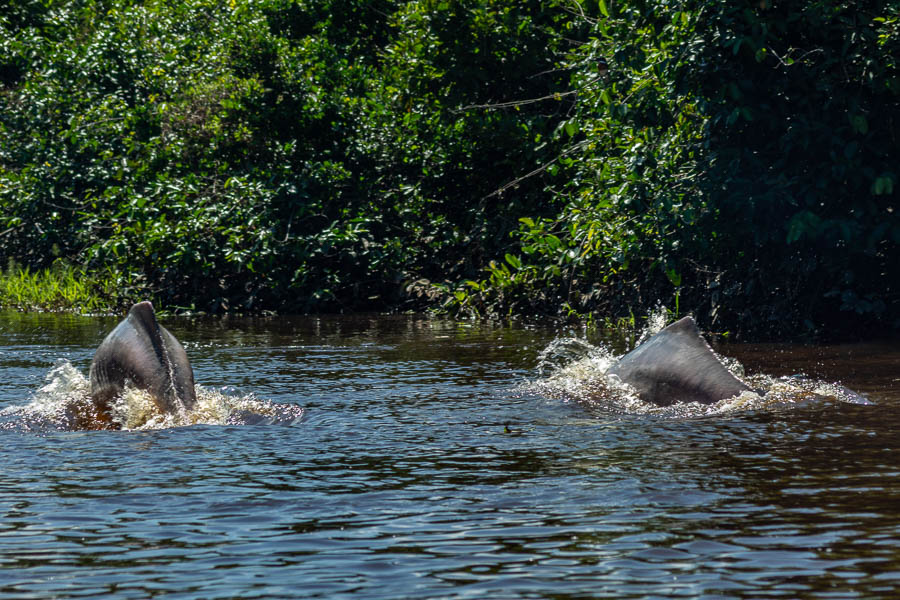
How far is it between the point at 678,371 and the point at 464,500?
10.6 feet

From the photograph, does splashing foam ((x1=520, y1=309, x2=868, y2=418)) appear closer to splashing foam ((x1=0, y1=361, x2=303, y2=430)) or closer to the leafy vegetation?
splashing foam ((x1=0, y1=361, x2=303, y2=430))

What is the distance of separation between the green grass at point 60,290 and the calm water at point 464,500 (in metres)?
Result: 9.70

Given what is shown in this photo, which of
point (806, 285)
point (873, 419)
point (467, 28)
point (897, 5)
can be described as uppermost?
point (467, 28)

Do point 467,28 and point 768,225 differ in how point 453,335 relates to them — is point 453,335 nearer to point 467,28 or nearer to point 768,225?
point 768,225

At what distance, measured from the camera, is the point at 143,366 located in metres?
7.39

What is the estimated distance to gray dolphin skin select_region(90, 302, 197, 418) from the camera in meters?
7.31

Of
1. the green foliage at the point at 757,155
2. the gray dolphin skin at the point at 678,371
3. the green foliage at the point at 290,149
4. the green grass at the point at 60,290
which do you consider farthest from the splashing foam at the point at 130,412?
the green grass at the point at 60,290

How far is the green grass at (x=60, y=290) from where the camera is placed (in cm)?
1834

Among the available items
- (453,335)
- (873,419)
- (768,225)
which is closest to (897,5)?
(768,225)

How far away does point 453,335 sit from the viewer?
1345 centimetres

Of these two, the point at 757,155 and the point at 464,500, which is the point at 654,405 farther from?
the point at 757,155

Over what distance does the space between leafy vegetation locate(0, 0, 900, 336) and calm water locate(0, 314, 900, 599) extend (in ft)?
9.80

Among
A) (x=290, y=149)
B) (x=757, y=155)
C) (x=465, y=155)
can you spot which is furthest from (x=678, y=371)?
(x=290, y=149)

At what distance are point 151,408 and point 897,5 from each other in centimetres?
705
